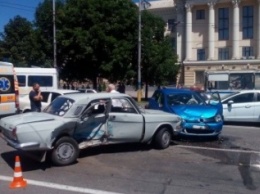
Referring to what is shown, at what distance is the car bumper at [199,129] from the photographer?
11758 millimetres

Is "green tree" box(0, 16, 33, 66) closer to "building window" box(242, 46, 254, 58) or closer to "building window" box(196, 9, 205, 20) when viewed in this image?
"building window" box(196, 9, 205, 20)

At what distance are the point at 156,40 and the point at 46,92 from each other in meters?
31.1

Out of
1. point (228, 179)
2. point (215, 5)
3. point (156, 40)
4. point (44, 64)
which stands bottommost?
point (228, 179)

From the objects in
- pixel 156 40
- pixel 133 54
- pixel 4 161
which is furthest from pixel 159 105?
pixel 156 40

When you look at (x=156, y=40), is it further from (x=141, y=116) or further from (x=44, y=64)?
(x=141, y=116)

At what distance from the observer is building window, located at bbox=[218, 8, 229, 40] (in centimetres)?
6981

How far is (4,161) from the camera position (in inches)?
357

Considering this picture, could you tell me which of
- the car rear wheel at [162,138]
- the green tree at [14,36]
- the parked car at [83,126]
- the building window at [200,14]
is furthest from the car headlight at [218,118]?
the building window at [200,14]

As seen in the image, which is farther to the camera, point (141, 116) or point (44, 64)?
point (44, 64)

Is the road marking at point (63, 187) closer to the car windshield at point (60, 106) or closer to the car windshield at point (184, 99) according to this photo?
the car windshield at point (60, 106)

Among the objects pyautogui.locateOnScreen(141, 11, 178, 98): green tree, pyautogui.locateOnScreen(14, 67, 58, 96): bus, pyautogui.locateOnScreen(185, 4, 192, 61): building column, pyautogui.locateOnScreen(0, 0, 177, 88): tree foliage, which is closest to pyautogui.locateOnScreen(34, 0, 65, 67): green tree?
pyautogui.locateOnScreen(0, 0, 177, 88): tree foliage

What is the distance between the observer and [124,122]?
9727mm

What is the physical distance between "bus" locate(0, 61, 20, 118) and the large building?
170 ft

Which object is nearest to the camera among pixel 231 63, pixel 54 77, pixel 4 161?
pixel 4 161
